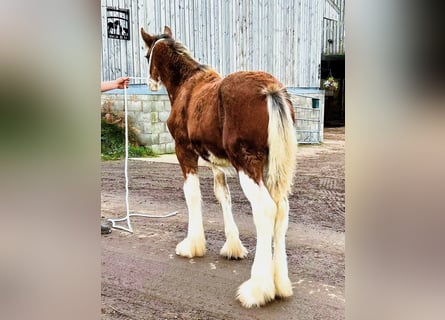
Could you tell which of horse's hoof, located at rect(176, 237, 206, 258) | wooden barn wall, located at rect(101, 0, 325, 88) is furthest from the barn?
horse's hoof, located at rect(176, 237, 206, 258)

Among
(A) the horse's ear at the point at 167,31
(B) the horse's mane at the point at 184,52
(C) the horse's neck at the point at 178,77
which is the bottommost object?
(C) the horse's neck at the point at 178,77

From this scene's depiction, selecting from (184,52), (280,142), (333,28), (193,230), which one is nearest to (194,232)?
(193,230)

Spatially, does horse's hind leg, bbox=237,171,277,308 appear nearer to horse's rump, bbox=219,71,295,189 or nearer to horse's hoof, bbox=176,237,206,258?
horse's rump, bbox=219,71,295,189

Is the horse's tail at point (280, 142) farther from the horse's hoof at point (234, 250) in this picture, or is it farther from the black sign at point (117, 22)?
the black sign at point (117, 22)

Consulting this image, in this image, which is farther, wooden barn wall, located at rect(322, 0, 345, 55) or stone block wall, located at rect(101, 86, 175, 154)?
stone block wall, located at rect(101, 86, 175, 154)

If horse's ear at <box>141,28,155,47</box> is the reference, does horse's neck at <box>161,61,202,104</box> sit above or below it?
below

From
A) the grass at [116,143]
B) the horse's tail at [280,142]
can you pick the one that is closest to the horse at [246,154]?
the horse's tail at [280,142]

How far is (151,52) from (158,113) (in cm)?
16

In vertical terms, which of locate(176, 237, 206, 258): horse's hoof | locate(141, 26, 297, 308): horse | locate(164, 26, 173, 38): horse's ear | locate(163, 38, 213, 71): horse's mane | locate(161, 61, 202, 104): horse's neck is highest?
locate(164, 26, 173, 38): horse's ear

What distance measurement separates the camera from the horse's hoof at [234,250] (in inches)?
39.9

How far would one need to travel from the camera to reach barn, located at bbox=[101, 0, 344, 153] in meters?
1.01

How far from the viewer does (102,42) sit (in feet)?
3.28
